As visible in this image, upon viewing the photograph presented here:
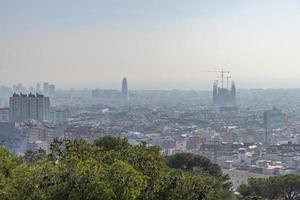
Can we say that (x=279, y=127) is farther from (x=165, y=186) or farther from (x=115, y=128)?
(x=165, y=186)

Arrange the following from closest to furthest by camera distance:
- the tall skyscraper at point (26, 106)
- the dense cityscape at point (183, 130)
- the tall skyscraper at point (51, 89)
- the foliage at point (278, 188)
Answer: the foliage at point (278, 188) → the dense cityscape at point (183, 130) → the tall skyscraper at point (26, 106) → the tall skyscraper at point (51, 89)

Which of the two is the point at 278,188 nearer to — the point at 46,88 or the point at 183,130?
the point at 183,130

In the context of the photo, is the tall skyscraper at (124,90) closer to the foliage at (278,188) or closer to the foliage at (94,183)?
the foliage at (278,188)

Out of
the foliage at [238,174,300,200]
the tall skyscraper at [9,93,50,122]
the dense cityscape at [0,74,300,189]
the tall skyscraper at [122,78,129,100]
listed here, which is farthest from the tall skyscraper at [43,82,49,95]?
the foliage at [238,174,300,200]

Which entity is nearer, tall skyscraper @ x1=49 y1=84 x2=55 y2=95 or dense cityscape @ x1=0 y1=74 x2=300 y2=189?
dense cityscape @ x1=0 y1=74 x2=300 y2=189

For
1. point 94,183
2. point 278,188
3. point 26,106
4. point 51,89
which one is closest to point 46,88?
point 51,89

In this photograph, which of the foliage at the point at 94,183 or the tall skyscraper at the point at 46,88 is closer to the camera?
the foliage at the point at 94,183

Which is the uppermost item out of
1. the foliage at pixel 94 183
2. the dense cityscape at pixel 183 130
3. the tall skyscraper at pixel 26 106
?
the foliage at pixel 94 183

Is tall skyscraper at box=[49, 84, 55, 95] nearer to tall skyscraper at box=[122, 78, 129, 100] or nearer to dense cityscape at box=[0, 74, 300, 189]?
dense cityscape at box=[0, 74, 300, 189]

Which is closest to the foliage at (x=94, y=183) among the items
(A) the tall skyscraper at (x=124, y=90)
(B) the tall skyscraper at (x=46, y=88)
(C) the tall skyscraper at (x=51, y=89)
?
(B) the tall skyscraper at (x=46, y=88)

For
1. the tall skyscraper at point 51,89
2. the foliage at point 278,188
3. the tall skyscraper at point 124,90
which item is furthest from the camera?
the tall skyscraper at point 124,90
